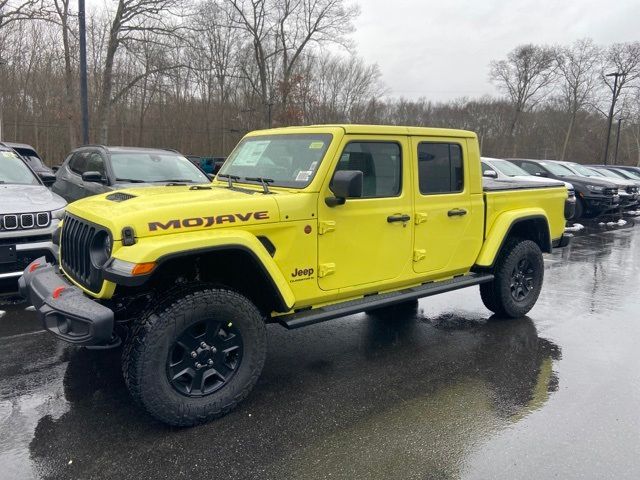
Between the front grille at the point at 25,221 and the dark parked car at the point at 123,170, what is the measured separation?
70.0 inches

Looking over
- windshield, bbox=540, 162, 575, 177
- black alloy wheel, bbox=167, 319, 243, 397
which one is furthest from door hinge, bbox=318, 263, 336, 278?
windshield, bbox=540, 162, 575, 177

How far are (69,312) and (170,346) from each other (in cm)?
63

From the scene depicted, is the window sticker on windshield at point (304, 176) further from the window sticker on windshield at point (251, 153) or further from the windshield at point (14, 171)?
the windshield at point (14, 171)

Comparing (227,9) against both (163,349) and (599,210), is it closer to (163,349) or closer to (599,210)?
(599,210)

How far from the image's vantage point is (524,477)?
2.86 m

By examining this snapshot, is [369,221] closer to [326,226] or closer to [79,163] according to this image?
[326,226]

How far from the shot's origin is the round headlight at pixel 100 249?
3244 mm

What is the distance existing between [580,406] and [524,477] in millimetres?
1146

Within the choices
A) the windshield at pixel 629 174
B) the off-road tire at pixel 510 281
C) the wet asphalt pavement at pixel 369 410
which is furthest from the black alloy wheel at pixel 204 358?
the windshield at pixel 629 174

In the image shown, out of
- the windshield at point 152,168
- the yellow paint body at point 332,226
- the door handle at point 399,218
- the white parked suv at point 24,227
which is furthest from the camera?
the windshield at point 152,168

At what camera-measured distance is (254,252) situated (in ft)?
10.9

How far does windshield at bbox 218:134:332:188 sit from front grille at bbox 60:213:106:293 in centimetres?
138

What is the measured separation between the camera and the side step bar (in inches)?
147

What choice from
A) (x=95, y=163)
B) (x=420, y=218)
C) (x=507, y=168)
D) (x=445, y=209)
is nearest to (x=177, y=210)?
(x=420, y=218)
